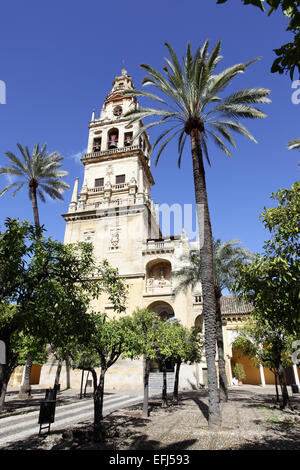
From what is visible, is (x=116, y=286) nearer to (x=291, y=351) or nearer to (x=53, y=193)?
(x=291, y=351)

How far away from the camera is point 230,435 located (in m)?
9.45

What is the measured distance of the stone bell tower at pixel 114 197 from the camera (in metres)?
34.5

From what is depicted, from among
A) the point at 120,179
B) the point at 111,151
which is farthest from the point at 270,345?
the point at 111,151

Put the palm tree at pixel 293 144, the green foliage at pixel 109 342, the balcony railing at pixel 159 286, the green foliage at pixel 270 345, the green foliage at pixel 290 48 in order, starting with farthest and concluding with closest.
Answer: the balcony railing at pixel 159 286
the palm tree at pixel 293 144
the green foliage at pixel 270 345
the green foliage at pixel 109 342
the green foliage at pixel 290 48

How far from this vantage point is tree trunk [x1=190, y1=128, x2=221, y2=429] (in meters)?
10.8

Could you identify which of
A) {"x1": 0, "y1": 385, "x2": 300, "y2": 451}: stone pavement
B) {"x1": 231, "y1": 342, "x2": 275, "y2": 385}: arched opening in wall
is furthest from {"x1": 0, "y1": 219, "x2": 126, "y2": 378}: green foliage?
{"x1": 231, "y1": 342, "x2": 275, "y2": 385}: arched opening in wall

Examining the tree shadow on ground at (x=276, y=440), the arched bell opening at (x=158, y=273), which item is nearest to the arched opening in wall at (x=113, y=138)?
the arched bell opening at (x=158, y=273)

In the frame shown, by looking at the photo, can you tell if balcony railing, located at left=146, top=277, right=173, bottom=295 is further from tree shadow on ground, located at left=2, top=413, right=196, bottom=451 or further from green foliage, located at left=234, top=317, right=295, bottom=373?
tree shadow on ground, located at left=2, top=413, right=196, bottom=451

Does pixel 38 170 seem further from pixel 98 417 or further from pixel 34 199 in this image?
pixel 98 417

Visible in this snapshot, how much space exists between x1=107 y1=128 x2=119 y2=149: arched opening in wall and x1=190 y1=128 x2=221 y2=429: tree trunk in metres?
30.8

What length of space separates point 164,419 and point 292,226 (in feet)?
33.3

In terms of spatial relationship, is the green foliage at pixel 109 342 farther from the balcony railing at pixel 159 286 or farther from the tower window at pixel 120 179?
the tower window at pixel 120 179
